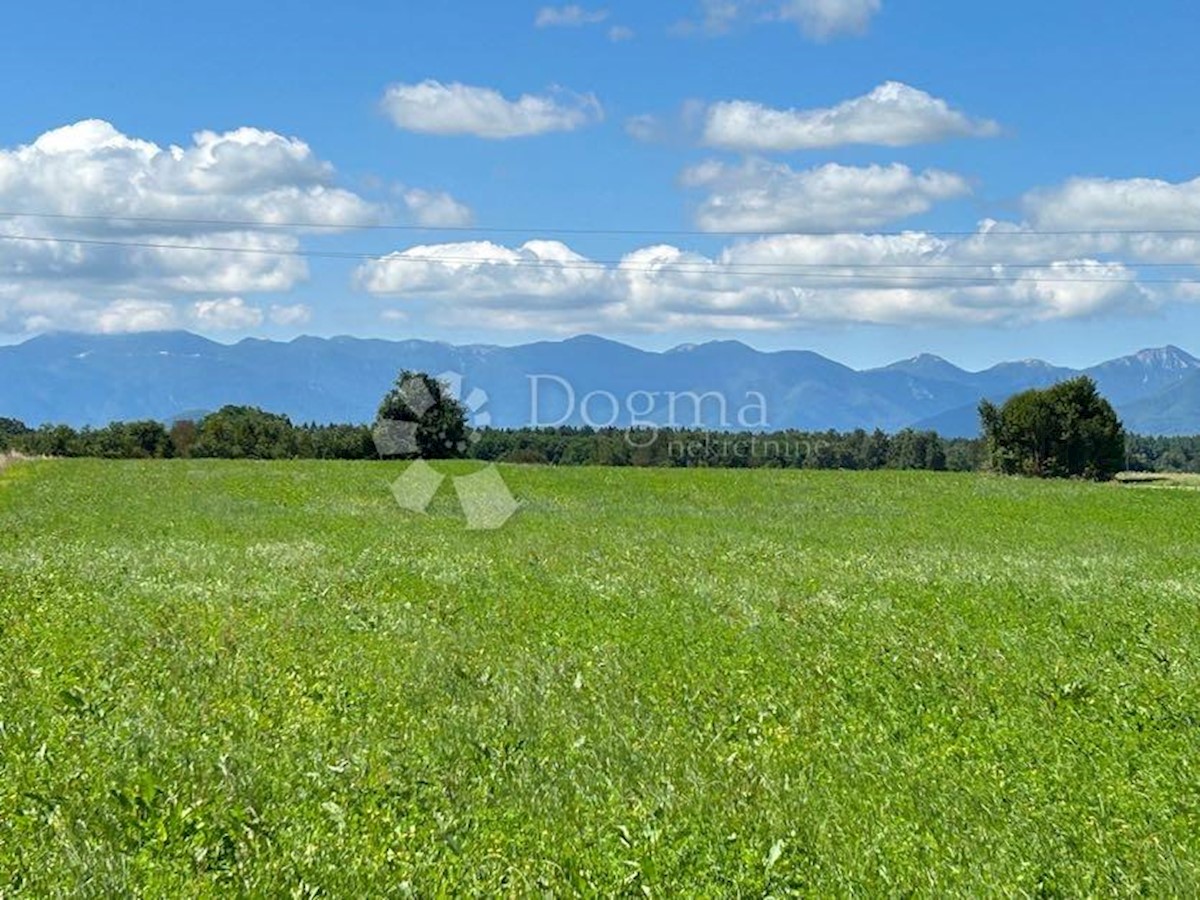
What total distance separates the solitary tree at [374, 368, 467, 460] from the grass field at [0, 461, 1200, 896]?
6302 centimetres

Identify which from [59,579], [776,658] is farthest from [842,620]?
[59,579]

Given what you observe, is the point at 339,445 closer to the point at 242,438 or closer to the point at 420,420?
the point at 420,420

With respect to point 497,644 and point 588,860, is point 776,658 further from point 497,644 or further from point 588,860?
point 588,860

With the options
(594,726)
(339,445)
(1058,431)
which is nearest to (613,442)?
(339,445)

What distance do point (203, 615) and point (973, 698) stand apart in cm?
1056

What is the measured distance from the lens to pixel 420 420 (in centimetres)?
8888

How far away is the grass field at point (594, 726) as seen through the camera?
7.30 m

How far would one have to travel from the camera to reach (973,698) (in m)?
11.4

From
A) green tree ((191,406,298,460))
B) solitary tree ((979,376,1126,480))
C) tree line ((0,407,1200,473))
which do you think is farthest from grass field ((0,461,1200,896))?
green tree ((191,406,298,460))

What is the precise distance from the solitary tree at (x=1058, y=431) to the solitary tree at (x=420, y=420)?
144 ft

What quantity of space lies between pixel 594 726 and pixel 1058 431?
9274 centimetres

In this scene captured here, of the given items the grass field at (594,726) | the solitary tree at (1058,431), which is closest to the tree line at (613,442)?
the solitary tree at (1058,431)

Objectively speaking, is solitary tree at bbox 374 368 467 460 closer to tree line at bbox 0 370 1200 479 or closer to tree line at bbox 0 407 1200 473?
tree line at bbox 0 370 1200 479

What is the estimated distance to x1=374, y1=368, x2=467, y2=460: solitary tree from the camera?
8669 cm
